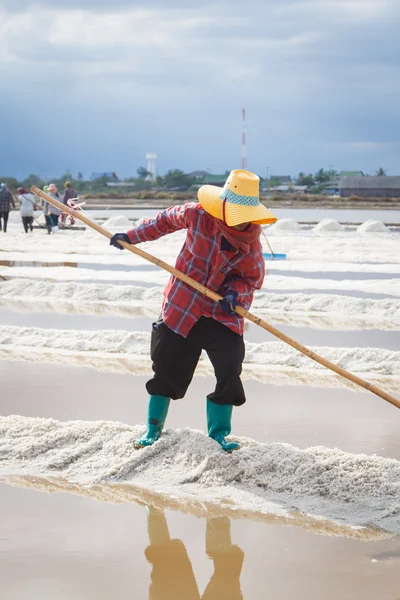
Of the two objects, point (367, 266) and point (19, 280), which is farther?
point (367, 266)

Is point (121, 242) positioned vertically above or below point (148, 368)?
above

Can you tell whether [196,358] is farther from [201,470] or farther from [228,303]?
[201,470]

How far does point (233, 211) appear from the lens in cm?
373

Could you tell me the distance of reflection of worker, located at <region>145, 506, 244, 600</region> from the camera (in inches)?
113

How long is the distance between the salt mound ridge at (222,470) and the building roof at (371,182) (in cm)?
7063

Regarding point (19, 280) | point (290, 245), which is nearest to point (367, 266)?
point (290, 245)

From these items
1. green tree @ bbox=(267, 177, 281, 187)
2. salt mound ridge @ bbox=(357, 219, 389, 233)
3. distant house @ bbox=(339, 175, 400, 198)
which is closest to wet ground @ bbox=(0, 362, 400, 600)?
salt mound ridge @ bbox=(357, 219, 389, 233)

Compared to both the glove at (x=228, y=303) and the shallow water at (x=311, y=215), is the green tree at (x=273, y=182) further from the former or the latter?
the glove at (x=228, y=303)

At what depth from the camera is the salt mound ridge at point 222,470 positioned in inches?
140

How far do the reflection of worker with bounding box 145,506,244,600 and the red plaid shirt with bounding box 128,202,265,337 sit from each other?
870 mm

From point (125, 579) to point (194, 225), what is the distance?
1559mm

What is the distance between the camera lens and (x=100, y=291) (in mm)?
9422

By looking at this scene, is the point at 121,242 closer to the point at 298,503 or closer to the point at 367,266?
the point at 298,503

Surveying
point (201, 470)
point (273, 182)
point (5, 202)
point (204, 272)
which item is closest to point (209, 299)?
point (204, 272)
